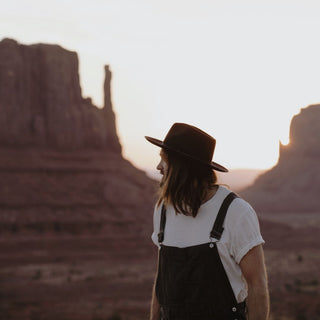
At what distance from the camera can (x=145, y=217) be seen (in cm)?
4250

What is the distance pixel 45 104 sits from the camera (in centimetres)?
4772

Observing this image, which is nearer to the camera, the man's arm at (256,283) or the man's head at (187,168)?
the man's arm at (256,283)

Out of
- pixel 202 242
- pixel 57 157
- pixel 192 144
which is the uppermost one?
pixel 57 157

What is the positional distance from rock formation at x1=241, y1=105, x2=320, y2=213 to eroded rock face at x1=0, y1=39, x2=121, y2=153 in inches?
1081

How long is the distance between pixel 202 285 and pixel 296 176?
72.1 meters

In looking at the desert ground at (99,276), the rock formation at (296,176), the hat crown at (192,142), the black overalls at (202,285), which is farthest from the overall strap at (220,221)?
the rock formation at (296,176)

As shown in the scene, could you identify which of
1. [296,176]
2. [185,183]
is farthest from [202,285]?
[296,176]

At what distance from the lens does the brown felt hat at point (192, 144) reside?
117 inches

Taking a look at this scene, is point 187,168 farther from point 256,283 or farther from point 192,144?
point 256,283

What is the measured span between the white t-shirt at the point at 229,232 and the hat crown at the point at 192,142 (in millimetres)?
193

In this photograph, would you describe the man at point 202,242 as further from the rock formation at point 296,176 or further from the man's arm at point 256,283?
the rock formation at point 296,176

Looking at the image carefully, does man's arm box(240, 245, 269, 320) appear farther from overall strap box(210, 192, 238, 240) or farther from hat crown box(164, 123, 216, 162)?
hat crown box(164, 123, 216, 162)

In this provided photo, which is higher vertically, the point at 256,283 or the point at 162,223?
the point at 162,223

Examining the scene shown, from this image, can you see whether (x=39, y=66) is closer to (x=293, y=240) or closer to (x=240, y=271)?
(x=293, y=240)
